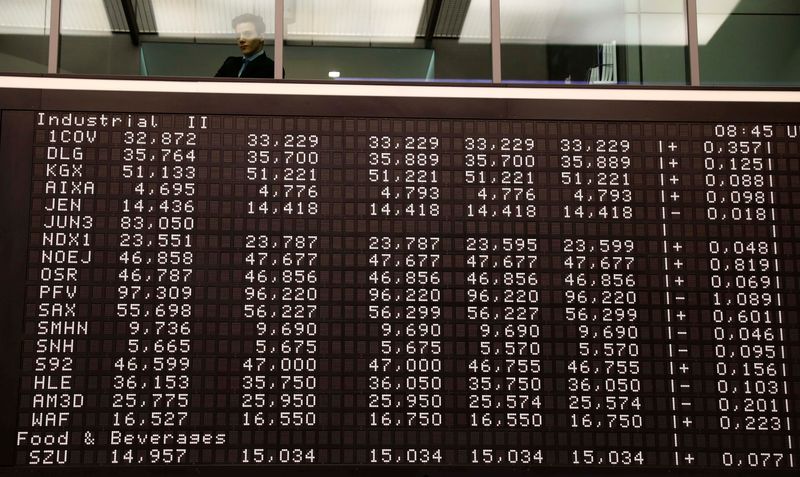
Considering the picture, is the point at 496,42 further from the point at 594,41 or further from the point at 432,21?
the point at 594,41

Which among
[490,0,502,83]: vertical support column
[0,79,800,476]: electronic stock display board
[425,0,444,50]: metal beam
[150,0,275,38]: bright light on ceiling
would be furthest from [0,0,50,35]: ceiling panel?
[490,0,502,83]: vertical support column

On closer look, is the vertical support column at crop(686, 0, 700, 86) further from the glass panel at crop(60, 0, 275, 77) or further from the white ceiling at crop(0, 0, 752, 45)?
the glass panel at crop(60, 0, 275, 77)

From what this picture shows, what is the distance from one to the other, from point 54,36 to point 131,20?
1.88 ft

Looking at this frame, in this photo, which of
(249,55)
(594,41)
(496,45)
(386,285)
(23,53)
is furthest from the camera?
(594,41)

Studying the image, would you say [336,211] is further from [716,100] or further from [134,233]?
[716,100]

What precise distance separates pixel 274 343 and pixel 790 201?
3.88 m

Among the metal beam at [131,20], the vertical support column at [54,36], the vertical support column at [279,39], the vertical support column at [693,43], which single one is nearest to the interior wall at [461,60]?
the vertical support column at [279,39]

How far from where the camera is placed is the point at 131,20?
291 inches

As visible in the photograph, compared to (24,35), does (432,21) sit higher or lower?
higher

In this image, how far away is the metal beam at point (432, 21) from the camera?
7516mm

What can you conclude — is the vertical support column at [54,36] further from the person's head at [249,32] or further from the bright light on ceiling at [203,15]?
the person's head at [249,32]

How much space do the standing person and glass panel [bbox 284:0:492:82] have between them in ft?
0.57

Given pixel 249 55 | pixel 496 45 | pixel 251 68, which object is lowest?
pixel 251 68

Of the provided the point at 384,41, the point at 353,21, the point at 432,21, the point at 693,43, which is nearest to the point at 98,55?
the point at 353,21
